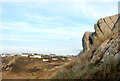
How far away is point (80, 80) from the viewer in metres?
6.42

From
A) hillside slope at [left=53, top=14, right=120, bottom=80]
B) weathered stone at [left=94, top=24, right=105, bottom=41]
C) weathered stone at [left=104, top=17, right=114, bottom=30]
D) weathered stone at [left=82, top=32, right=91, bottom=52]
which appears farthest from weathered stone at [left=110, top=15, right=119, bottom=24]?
weathered stone at [left=82, top=32, right=91, bottom=52]

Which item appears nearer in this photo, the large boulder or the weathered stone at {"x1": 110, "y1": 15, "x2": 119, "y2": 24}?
the large boulder

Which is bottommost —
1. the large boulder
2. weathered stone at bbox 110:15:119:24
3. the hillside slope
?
the hillside slope

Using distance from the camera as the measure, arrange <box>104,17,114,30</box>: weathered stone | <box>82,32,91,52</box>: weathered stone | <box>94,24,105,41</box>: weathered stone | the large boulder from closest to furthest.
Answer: the large boulder, <box>104,17,114,30</box>: weathered stone, <box>94,24,105,41</box>: weathered stone, <box>82,32,91,52</box>: weathered stone

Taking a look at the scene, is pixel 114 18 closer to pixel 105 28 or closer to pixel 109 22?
pixel 109 22

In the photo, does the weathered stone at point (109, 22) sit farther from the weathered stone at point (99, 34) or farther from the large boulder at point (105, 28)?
the weathered stone at point (99, 34)

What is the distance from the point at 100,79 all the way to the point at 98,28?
7891 mm

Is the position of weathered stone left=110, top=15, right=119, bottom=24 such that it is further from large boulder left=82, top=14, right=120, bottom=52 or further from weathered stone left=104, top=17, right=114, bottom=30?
weathered stone left=104, top=17, right=114, bottom=30

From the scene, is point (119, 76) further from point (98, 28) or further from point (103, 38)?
point (98, 28)

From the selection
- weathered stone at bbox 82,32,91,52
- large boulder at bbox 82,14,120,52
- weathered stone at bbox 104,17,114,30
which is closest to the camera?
large boulder at bbox 82,14,120,52

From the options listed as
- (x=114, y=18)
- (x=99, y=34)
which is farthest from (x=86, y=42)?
(x=114, y=18)

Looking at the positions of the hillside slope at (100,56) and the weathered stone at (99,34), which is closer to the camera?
the hillside slope at (100,56)

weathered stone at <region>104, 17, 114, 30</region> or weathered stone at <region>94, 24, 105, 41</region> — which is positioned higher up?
weathered stone at <region>104, 17, 114, 30</region>

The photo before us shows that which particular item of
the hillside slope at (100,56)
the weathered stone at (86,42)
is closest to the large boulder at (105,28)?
the hillside slope at (100,56)
